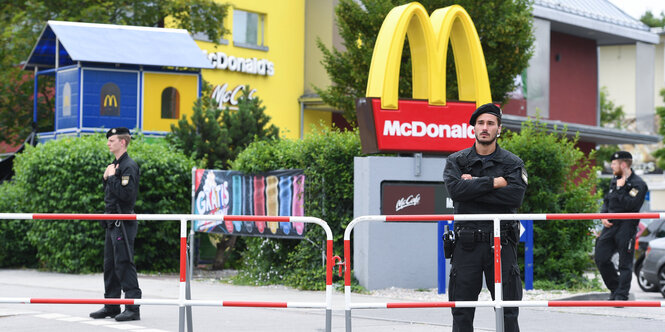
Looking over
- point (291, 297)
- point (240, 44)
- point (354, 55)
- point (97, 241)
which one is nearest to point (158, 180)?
point (97, 241)

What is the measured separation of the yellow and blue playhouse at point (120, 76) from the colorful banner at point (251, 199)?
6.27m

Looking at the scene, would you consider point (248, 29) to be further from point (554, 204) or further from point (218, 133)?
point (554, 204)

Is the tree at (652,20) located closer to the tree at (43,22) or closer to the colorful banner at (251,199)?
the tree at (43,22)

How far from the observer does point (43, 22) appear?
2722 cm

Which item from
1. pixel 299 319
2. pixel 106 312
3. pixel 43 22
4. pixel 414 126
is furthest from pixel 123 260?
pixel 43 22

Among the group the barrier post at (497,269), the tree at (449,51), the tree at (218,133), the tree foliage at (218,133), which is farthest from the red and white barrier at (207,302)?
the tree at (449,51)

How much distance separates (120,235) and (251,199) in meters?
5.60

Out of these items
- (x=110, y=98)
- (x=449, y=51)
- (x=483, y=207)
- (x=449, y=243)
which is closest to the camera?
(x=449, y=243)

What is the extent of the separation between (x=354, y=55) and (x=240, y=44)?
8758mm

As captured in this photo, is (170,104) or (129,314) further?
(170,104)

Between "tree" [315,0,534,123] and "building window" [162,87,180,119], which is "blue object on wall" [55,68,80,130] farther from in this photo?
"tree" [315,0,534,123]

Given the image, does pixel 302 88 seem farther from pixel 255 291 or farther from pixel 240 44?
pixel 255 291

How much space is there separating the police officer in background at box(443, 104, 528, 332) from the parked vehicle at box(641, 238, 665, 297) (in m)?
8.91

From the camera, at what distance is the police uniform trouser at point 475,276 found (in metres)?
7.25
